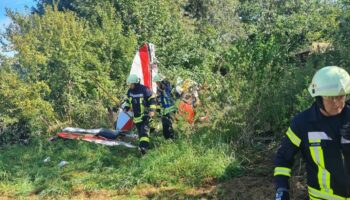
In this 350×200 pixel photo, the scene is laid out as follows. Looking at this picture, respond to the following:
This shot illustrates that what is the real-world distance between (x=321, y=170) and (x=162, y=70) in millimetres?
11773

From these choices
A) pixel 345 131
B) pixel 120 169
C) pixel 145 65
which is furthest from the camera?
pixel 145 65

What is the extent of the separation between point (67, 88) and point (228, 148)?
24.1 ft

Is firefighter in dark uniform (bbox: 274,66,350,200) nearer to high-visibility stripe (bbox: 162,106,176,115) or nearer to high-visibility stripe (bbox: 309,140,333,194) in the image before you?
high-visibility stripe (bbox: 309,140,333,194)

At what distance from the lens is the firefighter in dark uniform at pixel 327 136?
8.50 feet

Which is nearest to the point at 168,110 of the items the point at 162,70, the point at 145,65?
the point at 145,65

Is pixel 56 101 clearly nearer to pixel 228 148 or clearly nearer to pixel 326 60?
pixel 228 148

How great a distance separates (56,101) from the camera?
43.7 feet

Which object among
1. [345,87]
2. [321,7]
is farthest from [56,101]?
[321,7]

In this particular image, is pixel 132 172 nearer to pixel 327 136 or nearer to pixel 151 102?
pixel 151 102

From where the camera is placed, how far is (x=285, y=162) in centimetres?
287

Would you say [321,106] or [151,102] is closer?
[321,106]

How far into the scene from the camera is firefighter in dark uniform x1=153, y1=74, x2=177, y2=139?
941 cm

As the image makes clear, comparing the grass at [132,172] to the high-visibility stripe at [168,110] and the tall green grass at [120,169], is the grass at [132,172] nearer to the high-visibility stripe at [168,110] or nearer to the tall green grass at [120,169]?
the tall green grass at [120,169]

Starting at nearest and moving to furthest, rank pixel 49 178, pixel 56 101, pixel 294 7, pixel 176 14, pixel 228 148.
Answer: pixel 228 148 → pixel 49 178 → pixel 56 101 → pixel 176 14 → pixel 294 7
